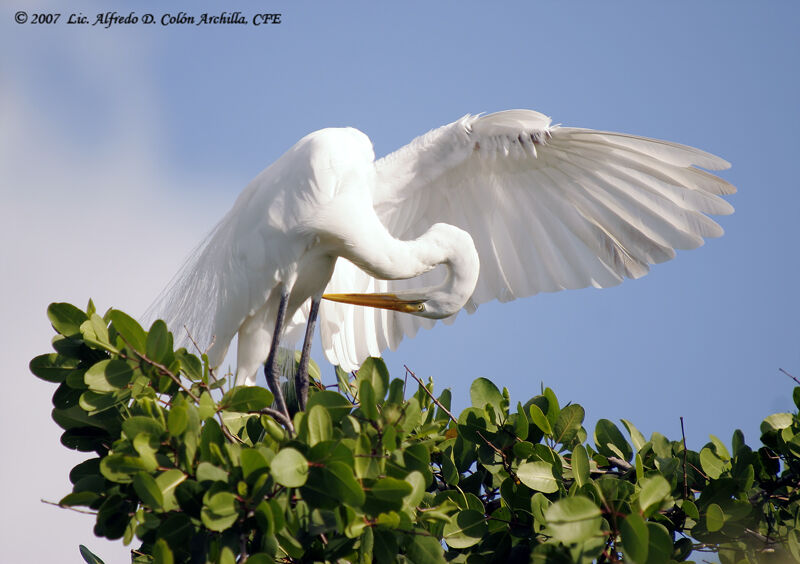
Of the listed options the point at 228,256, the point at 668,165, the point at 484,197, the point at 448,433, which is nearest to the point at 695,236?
the point at 668,165

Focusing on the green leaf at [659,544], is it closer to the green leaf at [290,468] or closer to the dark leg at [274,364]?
the green leaf at [290,468]

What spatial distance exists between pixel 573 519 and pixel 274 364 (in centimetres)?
233

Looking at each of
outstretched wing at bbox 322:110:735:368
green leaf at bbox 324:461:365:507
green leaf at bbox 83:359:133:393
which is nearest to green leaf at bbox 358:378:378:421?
green leaf at bbox 324:461:365:507

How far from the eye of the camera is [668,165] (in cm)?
378

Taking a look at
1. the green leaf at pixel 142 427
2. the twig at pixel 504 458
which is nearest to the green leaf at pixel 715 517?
the twig at pixel 504 458

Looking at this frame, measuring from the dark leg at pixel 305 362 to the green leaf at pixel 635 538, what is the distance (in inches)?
81.4

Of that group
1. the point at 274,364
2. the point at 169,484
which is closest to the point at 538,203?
the point at 274,364

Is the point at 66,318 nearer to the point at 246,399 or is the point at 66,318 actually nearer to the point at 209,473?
the point at 246,399

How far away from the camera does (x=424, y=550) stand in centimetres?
215

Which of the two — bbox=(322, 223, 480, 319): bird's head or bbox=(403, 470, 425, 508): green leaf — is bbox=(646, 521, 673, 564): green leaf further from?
bbox=(322, 223, 480, 319): bird's head

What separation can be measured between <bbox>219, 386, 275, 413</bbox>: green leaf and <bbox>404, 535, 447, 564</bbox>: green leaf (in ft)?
1.83

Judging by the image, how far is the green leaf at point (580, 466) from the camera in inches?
86.4

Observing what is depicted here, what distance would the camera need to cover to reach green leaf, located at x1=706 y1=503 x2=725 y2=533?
7.61ft

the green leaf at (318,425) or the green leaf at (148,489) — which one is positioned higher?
the green leaf at (318,425)
